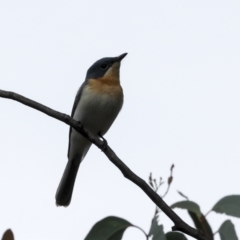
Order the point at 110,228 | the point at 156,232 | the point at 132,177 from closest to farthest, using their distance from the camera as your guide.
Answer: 1. the point at 156,232
2. the point at 110,228
3. the point at 132,177

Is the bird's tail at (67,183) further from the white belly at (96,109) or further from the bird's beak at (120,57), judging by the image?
the bird's beak at (120,57)

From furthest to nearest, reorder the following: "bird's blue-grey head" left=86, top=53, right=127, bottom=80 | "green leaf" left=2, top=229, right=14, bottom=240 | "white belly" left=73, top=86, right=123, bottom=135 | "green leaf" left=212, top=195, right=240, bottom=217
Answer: "bird's blue-grey head" left=86, top=53, right=127, bottom=80 < "white belly" left=73, top=86, right=123, bottom=135 < "green leaf" left=212, top=195, right=240, bottom=217 < "green leaf" left=2, top=229, right=14, bottom=240

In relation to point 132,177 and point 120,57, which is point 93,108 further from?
point 132,177

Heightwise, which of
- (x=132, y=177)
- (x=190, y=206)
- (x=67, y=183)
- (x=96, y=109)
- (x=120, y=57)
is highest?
(x=120, y=57)

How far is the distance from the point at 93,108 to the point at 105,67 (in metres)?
1.08

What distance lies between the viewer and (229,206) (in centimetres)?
212

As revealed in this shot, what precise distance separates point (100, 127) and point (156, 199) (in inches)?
159

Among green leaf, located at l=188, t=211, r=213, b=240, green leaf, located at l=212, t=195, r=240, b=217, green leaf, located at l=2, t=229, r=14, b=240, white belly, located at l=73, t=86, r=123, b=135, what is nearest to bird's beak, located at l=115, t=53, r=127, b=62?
white belly, located at l=73, t=86, r=123, b=135

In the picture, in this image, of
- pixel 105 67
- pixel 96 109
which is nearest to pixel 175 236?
pixel 96 109

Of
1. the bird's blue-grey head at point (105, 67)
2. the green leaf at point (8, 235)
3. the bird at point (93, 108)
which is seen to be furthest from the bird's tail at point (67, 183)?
the green leaf at point (8, 235)

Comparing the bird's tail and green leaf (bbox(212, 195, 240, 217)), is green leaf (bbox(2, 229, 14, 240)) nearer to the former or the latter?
green leaf (bbox(212, 195, 240, 217))

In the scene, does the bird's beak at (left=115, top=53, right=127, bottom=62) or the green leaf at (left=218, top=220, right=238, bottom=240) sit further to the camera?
the bird's beak at (left=115, top=53, right=127, bottom=62)

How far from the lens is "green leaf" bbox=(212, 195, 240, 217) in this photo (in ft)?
6.80

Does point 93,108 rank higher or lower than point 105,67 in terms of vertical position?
lower
